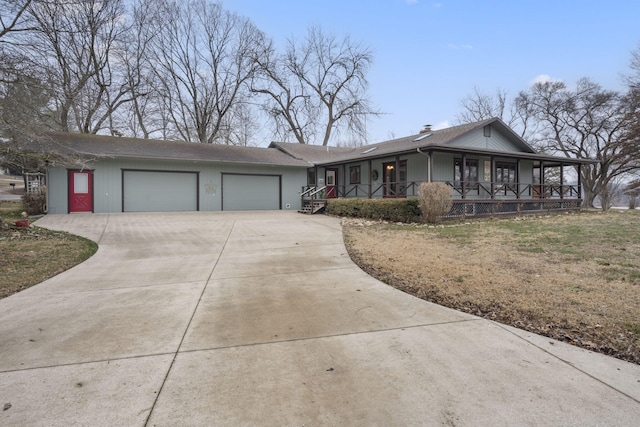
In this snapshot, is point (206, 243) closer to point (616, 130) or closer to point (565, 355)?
point (565, 355)

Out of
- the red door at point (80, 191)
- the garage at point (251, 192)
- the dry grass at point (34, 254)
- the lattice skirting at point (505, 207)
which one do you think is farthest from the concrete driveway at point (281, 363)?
the garage at point (251, 192)

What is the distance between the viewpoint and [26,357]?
105 inches

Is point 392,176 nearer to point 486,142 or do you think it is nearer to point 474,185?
point 474,185

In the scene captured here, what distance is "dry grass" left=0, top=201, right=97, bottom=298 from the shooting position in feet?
16.8

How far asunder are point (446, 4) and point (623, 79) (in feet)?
65.5

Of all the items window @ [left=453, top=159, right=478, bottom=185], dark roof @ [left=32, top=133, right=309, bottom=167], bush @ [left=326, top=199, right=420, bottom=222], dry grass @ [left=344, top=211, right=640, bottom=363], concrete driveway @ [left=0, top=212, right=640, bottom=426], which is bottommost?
concrete driveway @ [left=0, top=212, right=640, bottom=426]

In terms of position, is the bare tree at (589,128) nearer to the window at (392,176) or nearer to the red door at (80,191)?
the window at (392,176)

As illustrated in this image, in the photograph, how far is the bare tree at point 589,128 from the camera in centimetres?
2644

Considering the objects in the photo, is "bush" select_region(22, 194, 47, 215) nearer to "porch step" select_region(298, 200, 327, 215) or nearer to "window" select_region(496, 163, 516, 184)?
"porch step" select_region(298, 200, 327, 215)

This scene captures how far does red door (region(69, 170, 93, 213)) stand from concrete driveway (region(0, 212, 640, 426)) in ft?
41.2

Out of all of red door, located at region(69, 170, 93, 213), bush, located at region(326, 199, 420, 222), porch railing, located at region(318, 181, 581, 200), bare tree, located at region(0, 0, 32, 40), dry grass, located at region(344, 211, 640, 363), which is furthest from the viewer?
porch railing, located at region(318, 181, 581, 200)

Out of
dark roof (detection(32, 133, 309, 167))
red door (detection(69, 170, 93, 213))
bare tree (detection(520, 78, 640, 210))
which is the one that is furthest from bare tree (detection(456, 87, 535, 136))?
red door (detection(69, 170, 93, 213))

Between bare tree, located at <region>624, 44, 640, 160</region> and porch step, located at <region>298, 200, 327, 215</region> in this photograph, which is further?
bare tree, located at <region>624, 44, 640, 160</region>

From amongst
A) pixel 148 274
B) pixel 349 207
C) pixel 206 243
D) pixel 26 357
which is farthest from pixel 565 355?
pixel 349 207
